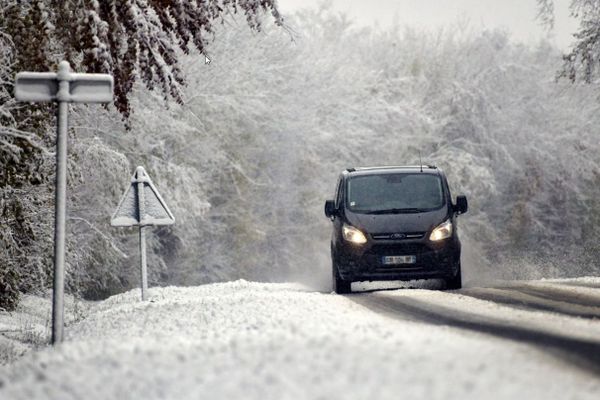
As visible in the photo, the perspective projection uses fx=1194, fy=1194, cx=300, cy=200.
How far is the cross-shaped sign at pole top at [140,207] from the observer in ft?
60.0

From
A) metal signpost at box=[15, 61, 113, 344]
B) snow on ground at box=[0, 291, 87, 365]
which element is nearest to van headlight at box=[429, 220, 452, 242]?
snow on ground at box=[0, 291, 87, 365]

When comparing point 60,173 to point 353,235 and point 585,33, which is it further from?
point 585,33

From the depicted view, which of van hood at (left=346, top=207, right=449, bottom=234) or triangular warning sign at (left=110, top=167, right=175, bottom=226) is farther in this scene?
van hood at (left=346, top=207, right=449, bottom=234)

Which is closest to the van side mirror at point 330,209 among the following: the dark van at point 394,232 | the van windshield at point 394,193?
the dark van at point 394,232

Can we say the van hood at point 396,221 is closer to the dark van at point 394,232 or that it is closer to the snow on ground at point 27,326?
the dark van at point 394,232

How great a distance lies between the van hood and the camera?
19.1 m

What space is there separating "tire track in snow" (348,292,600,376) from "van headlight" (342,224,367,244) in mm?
1688

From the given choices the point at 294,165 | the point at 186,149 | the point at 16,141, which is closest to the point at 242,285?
the point at 16,141

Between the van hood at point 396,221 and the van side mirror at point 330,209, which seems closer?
the van hood at point 396,221

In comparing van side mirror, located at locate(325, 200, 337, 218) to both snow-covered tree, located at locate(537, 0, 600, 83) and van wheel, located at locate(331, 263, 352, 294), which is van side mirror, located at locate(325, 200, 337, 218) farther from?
snow-covered tree, located at locate(537, 0, 600, 83)

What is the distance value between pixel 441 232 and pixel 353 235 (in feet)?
4.72

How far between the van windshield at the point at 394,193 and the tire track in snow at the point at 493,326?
2.52 metres

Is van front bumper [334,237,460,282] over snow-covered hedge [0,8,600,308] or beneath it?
beneath

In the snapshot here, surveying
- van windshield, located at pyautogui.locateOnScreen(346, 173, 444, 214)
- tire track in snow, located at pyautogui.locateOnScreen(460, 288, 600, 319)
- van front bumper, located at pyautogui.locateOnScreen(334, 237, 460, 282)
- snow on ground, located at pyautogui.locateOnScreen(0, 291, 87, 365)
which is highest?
van windshield, located at pyautogui.locateOnScreen(346, 173, 444, 214)
